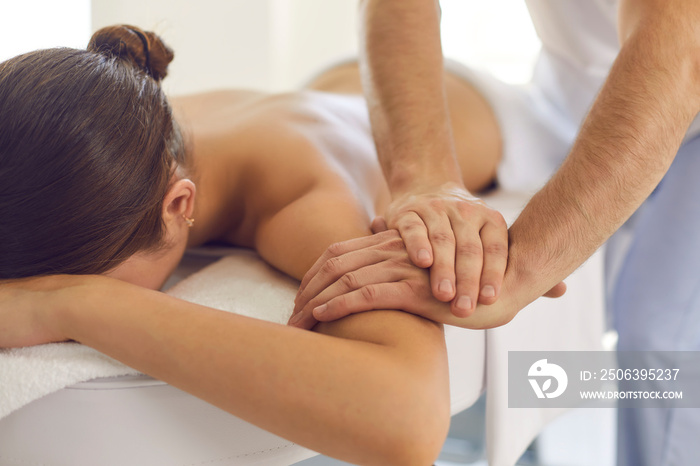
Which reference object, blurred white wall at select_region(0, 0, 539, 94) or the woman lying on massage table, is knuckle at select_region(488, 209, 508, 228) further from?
blurred white wall at select_region(0, 0, 539, 94)

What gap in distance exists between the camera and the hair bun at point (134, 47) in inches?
35.2

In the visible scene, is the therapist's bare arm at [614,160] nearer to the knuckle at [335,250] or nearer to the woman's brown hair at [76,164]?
the knuckle at [335,250]

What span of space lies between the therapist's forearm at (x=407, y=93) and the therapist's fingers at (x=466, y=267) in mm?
177

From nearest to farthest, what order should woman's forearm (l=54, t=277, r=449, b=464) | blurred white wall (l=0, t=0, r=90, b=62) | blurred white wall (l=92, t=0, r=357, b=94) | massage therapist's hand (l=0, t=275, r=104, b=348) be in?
woman's forearm (l=54, t=277, r=449, b=464)
massage therapist's hand (l=0, t=275, r=104, b=348)
blurred white wall (l=0, t=0, r=90, b=62)
blurred white wall (l=92, t=0, r=357, b=94)

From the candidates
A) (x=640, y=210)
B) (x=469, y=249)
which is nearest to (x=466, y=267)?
(x=469, y=249)

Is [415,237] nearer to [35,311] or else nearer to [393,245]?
[393,245]

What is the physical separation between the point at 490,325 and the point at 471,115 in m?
0.82

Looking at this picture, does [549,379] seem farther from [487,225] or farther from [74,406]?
[74,406]

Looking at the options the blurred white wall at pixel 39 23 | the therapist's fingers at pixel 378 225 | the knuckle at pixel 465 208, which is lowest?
the therapist's fingers at pixel 378 225

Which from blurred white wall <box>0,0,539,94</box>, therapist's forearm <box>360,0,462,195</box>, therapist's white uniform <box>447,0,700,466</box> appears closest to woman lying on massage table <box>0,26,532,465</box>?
therapist's forearm <box>360,0,462,195</box>

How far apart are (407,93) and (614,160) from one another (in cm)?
39

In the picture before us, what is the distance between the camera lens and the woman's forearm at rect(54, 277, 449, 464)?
63cm

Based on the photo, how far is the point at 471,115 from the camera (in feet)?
4.97

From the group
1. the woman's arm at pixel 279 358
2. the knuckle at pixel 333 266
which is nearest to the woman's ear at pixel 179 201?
the woman's arm at pixel 279 358
